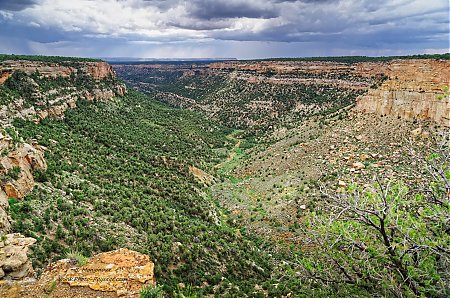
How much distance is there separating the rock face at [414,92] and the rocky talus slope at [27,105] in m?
31.6

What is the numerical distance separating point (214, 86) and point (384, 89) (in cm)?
7978

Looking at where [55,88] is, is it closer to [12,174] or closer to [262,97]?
[12,174]

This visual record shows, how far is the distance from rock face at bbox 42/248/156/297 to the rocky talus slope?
44.3 inches

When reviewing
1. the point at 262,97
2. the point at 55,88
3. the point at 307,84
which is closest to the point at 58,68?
the point at 55,88

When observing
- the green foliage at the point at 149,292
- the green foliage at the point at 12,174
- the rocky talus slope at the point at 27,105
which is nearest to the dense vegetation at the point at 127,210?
the rocky talus slope at the point at 27,105

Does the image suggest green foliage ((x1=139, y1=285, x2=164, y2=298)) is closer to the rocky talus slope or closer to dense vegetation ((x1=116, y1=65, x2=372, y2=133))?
the rocky talus slope

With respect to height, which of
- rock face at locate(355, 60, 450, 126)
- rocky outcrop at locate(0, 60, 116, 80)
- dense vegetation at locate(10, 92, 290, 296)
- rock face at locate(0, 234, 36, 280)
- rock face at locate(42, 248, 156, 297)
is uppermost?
rocky outcrop at locate(0, 60, 116, 80)

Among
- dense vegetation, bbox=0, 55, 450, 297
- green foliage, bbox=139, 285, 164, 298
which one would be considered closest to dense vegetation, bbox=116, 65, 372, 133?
dense vegetation, bbox=0, 55, 450, 297

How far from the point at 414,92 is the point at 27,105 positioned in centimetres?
3798

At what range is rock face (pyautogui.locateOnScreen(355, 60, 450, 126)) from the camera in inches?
1210

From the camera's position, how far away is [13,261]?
10.1 meters

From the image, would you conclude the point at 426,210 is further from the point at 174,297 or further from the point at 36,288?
the point at 36,288

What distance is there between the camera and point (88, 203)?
751 inches

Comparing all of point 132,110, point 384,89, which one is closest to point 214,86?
point 132,110
